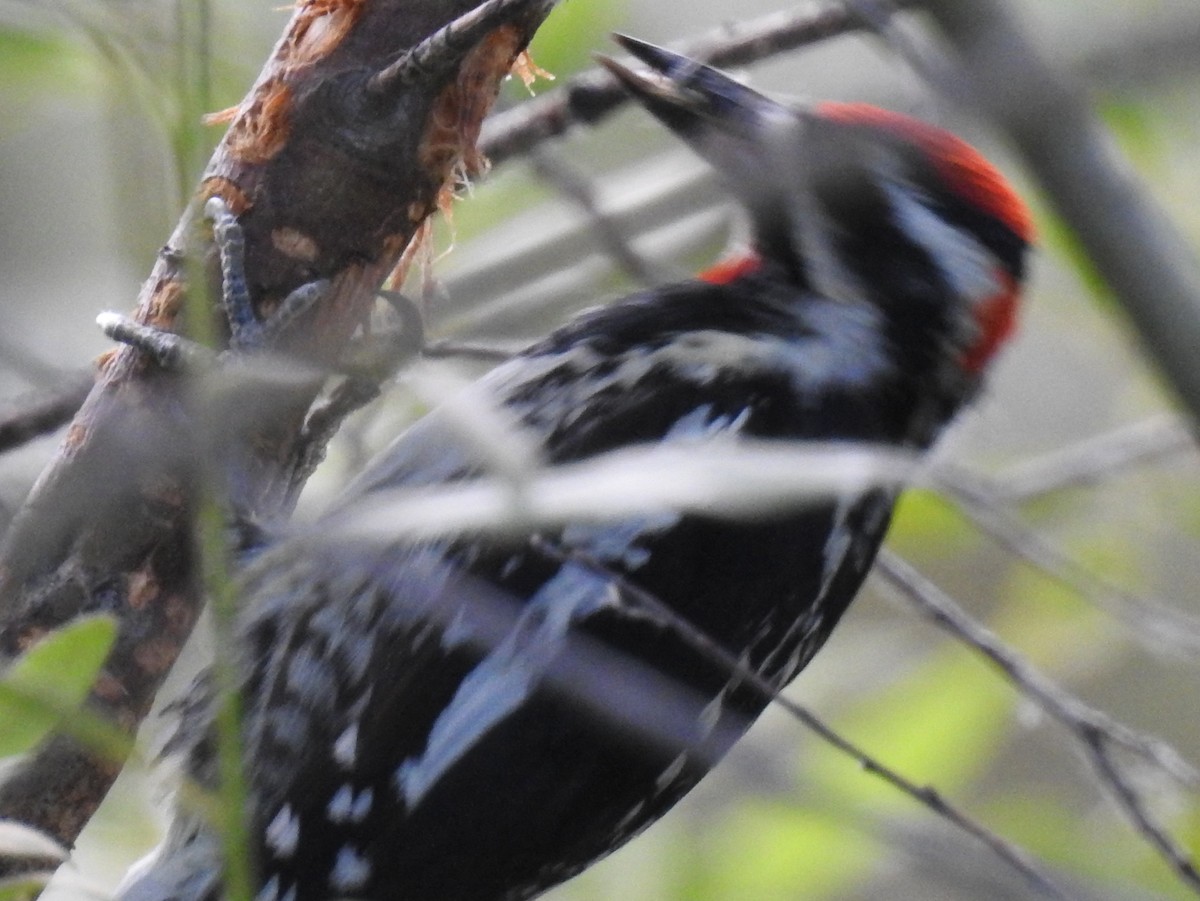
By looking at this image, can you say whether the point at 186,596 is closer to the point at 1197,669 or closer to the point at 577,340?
the point at 577,340

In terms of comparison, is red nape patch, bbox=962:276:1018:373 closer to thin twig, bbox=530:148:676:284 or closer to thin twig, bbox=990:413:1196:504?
thin twig, bbox=990:413:1196:504

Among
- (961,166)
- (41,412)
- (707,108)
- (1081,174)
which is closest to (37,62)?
(41,412)

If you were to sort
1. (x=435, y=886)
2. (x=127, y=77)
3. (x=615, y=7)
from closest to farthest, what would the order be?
(x=127, y=77) < (x=435, y=886) < (x=615, y=7)

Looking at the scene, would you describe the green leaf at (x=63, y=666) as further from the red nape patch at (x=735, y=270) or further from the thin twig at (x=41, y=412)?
the red nape patch at (x=735, y=270)

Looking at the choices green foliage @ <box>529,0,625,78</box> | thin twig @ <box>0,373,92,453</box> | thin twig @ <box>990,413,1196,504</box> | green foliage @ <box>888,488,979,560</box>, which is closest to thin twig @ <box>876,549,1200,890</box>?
thin twig @ <box>990,413,1196,504</box>

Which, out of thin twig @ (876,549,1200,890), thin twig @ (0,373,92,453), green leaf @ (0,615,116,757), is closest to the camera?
green leaf @ (0,615,116,757)

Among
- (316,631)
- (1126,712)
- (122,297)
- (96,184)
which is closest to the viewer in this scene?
(316,631)

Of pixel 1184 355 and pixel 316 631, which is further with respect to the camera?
pixel 316 631

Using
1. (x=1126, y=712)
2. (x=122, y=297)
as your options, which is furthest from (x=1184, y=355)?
(x=1126, y=712)
